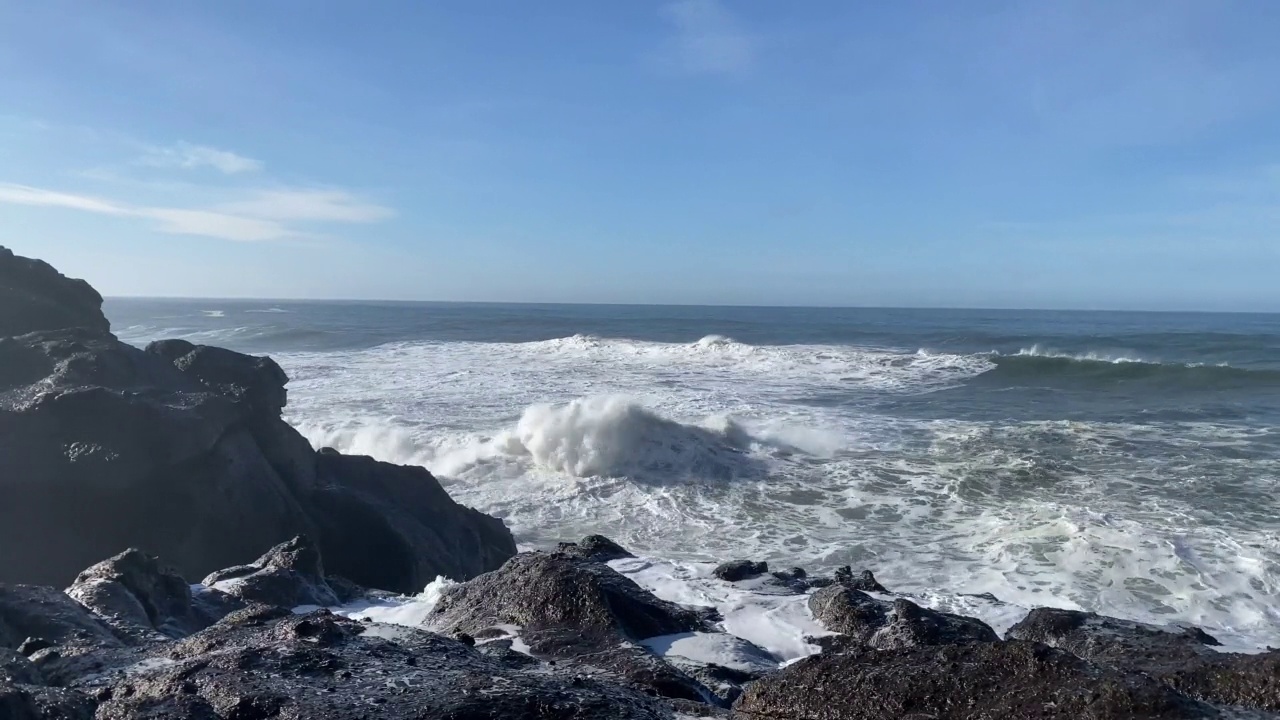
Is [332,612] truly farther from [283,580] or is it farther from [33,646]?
[33,646]

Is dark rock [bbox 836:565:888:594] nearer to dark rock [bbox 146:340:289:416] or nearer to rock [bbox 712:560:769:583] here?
rock [bbox 712:560:769:583]

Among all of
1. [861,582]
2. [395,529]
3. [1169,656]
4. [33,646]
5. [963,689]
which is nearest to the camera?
[963,689]

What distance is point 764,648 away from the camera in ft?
16.8

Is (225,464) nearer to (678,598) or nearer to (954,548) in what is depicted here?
(678,598)

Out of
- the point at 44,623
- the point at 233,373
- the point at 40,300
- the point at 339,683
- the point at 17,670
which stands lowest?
the point at 44,623

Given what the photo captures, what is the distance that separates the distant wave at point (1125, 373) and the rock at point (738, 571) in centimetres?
2237

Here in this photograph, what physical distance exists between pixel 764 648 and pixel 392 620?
8.20ft

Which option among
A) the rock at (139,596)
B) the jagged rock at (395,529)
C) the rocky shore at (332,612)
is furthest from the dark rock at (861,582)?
the rock at (139,596)

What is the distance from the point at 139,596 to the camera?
538cm

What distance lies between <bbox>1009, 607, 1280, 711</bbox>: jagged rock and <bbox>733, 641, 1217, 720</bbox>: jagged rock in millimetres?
602

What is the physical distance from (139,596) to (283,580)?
3.10 feet

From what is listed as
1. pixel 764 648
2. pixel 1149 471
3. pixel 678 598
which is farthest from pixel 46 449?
Answer: pixel 1149 471

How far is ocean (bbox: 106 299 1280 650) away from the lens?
8609mm

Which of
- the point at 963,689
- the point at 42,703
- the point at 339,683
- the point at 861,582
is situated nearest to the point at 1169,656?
the point at 963,689
